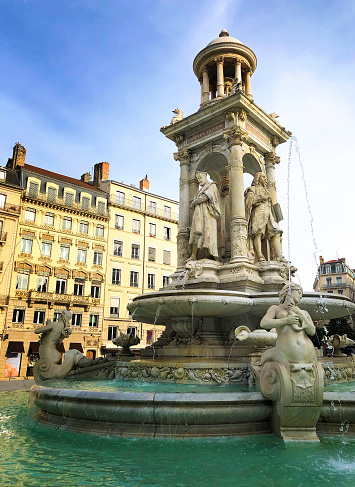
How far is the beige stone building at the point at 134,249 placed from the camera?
3828cm

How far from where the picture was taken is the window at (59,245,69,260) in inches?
1442

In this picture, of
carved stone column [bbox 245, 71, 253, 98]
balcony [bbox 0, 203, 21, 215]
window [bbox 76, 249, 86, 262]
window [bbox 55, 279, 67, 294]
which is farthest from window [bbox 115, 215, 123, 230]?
carved stone column [bbox 245, 71, 253, 98]

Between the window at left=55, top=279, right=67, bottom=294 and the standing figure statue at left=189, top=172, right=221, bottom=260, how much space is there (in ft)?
87.9

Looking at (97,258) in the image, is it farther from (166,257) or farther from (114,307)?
(166,257)

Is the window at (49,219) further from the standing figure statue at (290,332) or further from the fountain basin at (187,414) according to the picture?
the standing figure statue at (290,332)

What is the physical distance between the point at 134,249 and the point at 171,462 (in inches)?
1500

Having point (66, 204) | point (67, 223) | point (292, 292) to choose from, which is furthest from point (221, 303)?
point (66, 204)

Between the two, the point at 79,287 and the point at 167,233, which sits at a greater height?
the point at 167,233

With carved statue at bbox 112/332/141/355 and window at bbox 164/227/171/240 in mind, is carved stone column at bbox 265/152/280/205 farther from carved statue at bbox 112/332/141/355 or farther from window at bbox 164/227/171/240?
window at bbox 164/227/171/240

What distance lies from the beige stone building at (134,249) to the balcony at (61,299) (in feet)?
7.01

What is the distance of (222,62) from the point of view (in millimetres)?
14406

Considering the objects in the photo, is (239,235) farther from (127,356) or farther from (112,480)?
(112,480)

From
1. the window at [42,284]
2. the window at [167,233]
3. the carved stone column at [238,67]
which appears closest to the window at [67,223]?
the window at [42,284]

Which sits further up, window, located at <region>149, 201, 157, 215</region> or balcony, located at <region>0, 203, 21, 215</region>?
window, located at <region>149, 201, 157, 215</region>
